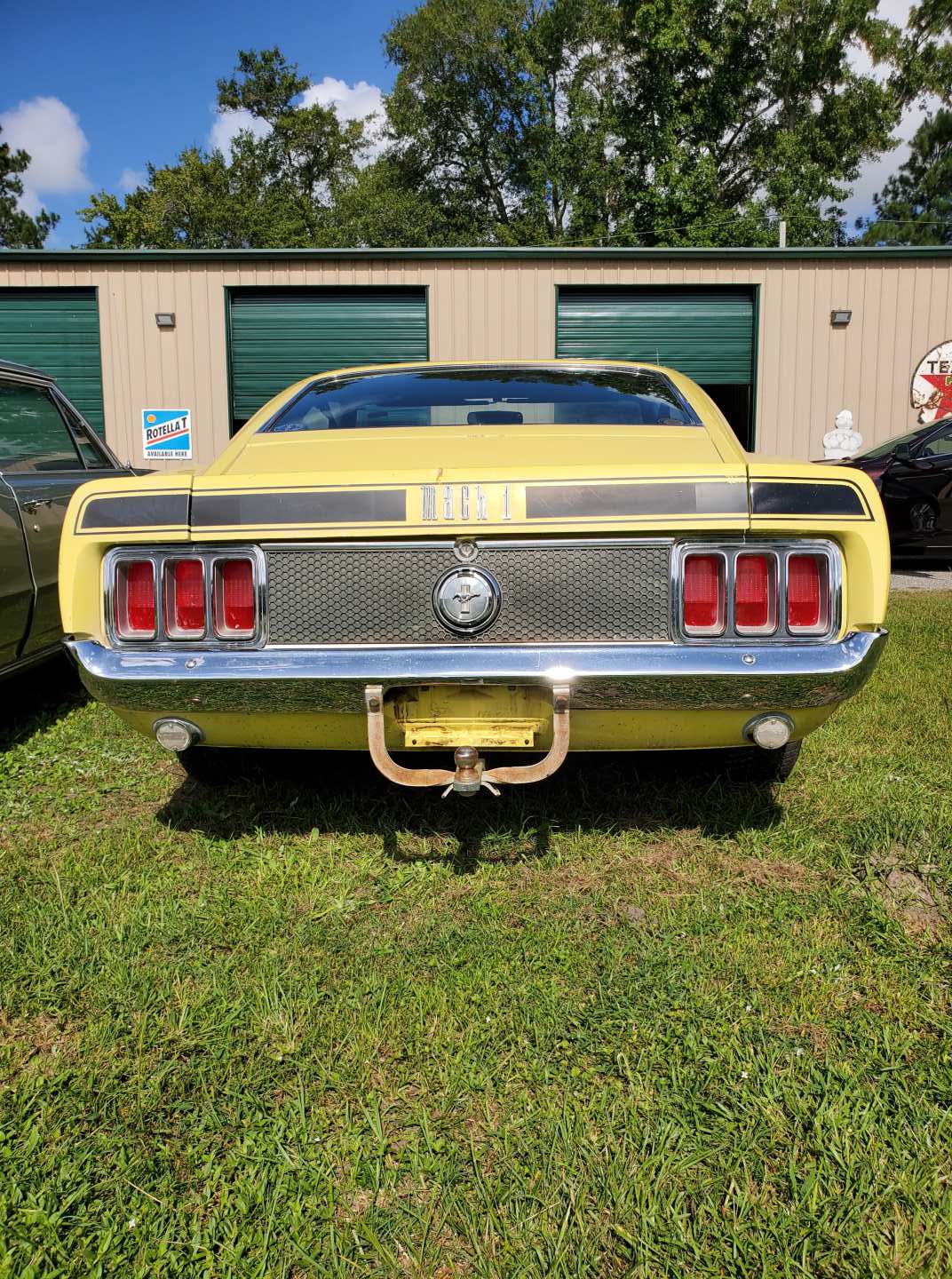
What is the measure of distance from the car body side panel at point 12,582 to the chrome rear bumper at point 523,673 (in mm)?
1399

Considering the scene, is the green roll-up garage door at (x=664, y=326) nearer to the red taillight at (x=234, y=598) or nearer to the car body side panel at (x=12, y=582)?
the car body side panel at (x=12, y=582)

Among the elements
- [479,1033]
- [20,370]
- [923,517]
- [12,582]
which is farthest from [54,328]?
[479,1033]

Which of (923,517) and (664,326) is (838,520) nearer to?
(923,517)

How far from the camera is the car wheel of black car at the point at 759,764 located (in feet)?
8.95

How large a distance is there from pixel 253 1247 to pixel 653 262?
490 inches

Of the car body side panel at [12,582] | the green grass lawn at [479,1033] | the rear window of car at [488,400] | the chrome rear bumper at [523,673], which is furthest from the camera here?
the car body side panel at [12,582]

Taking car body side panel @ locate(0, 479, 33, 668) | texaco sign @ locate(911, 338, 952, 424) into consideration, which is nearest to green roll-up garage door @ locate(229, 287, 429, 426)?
texaco sign @ locate(911, 338, 952, 424)

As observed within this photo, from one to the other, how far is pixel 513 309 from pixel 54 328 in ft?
20.3

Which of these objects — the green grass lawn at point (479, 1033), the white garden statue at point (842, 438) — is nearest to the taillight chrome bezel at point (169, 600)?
the green grass lawn at point (479, 1033)

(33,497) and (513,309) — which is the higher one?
(513,309)

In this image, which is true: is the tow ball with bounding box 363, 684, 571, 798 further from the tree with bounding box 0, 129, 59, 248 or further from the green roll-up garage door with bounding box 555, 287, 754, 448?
the tree with bounding box 0, 129, 59, 248

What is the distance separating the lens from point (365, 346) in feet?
40.2

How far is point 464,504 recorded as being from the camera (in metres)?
2.06

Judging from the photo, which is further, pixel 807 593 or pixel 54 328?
pixel 54 328
